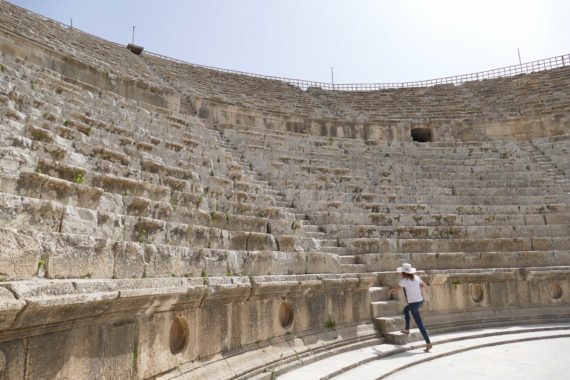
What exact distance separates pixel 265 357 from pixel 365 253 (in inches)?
126

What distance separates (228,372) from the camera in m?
3.58

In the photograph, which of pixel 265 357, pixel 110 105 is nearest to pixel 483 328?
pixel 265 357

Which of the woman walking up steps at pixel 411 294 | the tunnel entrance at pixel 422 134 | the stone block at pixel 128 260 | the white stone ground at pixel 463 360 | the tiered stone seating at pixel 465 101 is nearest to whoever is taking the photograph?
the stone block at pixel 128 260

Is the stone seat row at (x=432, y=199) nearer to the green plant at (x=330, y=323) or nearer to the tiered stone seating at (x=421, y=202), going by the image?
the tiered stone seating at (x=421, y=202)

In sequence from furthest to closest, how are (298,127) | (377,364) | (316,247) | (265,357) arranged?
(298,127) → (316,247) → (377,364) → (265,357)

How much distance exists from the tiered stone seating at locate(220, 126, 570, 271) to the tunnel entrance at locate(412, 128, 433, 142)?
321 centimetres

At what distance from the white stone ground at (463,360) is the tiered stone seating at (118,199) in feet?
4.00

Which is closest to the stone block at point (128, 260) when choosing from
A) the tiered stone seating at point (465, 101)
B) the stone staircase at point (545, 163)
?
the stone staircase at point (545, 163)

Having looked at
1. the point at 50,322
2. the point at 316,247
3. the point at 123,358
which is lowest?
the point at 123,358

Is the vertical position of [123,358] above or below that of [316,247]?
below

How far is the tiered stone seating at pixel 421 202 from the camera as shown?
7211 millimetres

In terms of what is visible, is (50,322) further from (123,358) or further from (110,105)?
(110,105)

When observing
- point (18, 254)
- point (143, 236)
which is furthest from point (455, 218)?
point (18, 254)

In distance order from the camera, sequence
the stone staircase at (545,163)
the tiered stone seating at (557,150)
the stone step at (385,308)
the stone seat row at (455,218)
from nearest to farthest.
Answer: the stone step at (385,308) < the stone seat row at (455,218) < the stone staircase at (545,163) < the tiered stone seating at (557,150)
